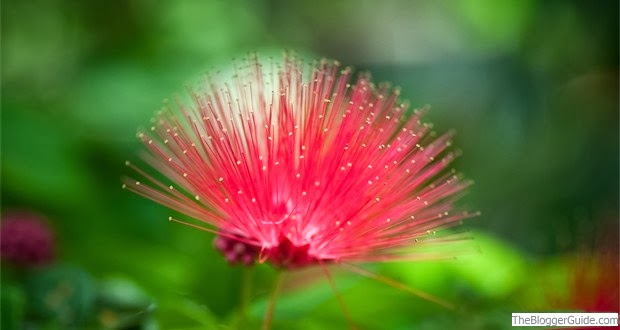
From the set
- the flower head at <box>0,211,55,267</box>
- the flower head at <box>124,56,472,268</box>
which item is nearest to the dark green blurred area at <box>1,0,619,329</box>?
the flower head at <box>0,211,55,267</box>

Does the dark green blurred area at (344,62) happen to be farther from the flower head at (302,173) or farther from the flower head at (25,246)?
the flower head at (302,173)

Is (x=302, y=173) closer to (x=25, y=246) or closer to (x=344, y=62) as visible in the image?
(x=25, y=246)

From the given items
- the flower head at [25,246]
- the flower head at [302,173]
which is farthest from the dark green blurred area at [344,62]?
the flower head at [302,173]

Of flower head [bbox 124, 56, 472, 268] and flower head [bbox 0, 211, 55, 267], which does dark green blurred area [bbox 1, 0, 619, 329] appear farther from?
flower head [bbox 124, 56, 472, 268]

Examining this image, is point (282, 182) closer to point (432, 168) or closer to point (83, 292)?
point (432, 168)

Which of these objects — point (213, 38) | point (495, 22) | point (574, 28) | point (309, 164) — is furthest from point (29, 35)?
point (309, 164)

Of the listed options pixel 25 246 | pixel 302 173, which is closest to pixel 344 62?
pixel 25 246
